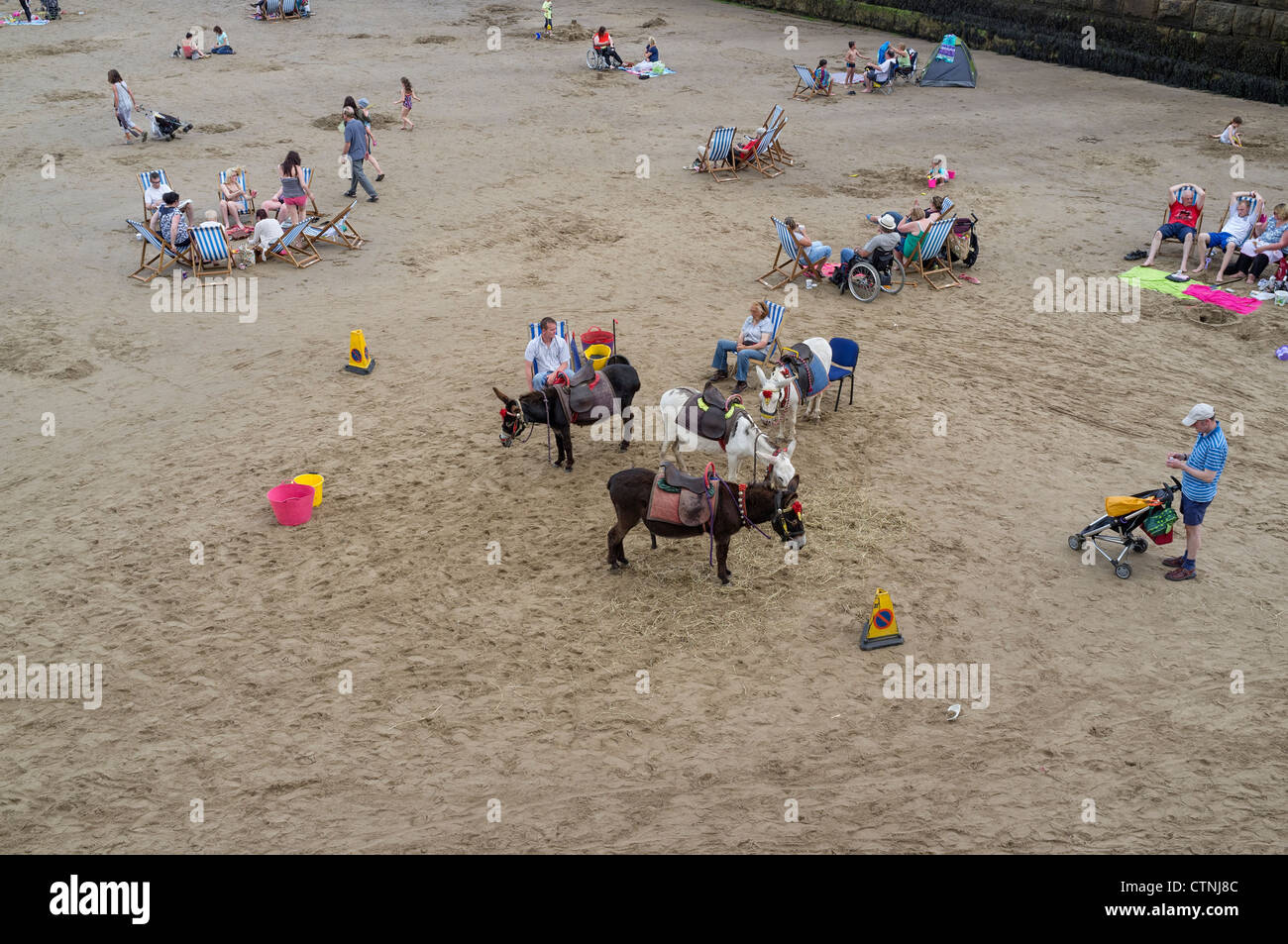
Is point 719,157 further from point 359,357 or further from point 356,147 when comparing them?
point 359,357

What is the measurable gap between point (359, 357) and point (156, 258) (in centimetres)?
512

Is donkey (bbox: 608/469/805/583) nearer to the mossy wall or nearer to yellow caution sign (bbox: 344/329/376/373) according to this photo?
yellow caution sign (bbox: 344/329/376/373)

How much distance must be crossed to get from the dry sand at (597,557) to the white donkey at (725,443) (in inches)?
29.6

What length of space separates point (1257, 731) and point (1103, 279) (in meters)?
9.00

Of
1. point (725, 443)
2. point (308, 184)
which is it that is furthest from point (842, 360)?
point (308, 184)

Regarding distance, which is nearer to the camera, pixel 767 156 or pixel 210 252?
pixel 210 252

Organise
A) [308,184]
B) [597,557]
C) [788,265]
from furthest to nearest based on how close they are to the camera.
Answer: [308,184], [788,265], [597,557]

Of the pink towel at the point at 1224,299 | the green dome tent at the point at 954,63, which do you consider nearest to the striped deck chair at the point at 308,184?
the pink towel at the point at 1224,299

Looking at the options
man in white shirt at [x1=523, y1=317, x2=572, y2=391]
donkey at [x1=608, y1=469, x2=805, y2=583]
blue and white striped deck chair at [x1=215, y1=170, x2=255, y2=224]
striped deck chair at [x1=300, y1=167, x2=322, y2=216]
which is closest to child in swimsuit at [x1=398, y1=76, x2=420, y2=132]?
striped deck chair at [x1=300, y1=167, x2=322, y2=216]

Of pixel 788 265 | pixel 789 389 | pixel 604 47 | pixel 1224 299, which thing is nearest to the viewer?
pixel 789 389

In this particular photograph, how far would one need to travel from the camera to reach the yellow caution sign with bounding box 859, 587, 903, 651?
25.7ft

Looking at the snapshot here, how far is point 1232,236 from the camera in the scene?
13930mm

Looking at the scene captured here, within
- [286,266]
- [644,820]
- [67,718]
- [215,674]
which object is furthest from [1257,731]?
[286,266]

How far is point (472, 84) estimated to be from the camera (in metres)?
23.5
